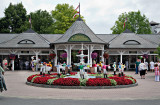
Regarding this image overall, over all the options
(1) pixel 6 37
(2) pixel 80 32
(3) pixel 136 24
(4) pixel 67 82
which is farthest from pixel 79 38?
(3) pixel 136 24

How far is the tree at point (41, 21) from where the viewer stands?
2246 inches

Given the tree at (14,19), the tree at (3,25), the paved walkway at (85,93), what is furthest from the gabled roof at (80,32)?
the tree at (3,25)

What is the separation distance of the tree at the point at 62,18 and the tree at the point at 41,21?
3808 millimetres

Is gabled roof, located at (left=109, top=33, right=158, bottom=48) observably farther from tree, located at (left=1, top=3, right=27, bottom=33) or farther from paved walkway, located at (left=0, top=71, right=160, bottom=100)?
tree, located at (left=1, top=3, right=27, bottom=33)

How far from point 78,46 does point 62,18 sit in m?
22.5

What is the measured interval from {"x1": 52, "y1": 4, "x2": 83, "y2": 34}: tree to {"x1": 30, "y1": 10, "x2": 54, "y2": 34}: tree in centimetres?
381

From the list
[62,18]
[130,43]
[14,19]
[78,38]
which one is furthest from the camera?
[14,19]

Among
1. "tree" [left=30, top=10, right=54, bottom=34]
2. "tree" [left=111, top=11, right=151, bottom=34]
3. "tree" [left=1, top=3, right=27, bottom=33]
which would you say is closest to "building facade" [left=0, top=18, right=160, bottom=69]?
"tree" [left=1, top=3, right=27, bottom=33]

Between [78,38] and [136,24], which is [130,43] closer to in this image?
[78,38]

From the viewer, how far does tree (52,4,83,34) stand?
51688 millimetres

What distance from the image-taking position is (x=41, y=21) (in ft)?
191

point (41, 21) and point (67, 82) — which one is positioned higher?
point (41, 21)

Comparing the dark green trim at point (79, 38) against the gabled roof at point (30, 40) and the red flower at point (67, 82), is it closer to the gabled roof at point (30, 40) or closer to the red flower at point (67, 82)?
the gabled roof at point (30, 40)

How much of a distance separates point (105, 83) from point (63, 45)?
16723mm
